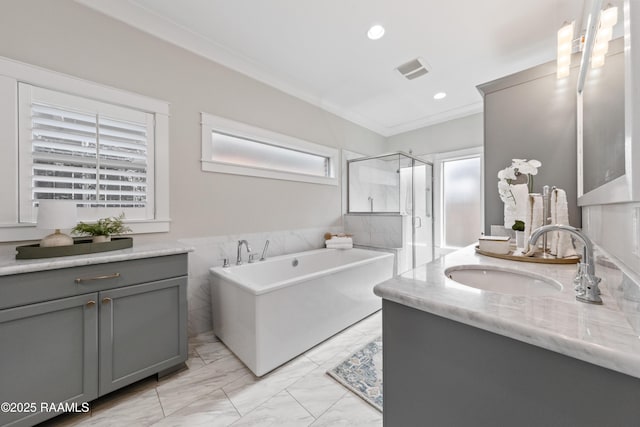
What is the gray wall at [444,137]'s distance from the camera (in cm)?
358

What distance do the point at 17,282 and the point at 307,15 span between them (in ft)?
8.31

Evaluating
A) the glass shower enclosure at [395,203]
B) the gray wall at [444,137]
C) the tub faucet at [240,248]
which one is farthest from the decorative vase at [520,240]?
the gray wall at [444,137]

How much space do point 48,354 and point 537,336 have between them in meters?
2.08

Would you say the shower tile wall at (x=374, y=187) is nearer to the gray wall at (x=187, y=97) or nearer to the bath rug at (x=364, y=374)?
the gray wall at (x=187, y=97)

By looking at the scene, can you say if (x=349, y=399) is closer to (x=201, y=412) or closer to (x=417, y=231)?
(x=201, y=412)

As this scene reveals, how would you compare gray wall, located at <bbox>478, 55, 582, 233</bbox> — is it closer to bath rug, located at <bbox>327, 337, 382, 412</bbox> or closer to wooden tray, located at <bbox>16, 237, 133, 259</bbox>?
bath rug, located at <bbox>327, 337, 382, 412</bbox>

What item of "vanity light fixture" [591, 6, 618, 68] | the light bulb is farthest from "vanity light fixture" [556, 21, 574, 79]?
the light bulb

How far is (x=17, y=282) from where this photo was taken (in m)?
1.20

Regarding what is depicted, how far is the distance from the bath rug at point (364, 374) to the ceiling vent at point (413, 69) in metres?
2.80

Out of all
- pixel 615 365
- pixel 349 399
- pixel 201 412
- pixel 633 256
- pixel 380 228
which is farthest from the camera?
pixel 380 228

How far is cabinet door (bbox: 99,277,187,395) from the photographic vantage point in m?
1.44

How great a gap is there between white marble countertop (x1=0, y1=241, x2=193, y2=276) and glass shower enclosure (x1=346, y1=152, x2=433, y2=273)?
8.07ft

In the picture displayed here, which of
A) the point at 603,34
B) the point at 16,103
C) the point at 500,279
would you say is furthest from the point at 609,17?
the point at 16,103

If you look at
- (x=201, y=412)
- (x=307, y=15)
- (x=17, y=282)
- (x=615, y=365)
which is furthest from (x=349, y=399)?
(x=307, y=15)
